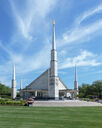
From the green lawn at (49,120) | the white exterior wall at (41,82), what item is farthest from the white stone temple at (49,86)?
the green lawn at (49,120)

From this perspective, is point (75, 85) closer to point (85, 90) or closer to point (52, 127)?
point (85, 90)

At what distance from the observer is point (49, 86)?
40500 mm

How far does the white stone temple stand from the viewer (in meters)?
39.2

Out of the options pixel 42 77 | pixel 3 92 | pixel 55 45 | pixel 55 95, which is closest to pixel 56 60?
pixel 55 45

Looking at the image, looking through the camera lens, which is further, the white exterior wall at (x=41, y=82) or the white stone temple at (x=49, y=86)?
the white exterior wall at (x=41, y=82)

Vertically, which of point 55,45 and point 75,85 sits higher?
point 55,45

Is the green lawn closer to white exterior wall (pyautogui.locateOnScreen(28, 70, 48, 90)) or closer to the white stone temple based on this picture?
the white stone temple

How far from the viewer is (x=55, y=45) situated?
131 ft

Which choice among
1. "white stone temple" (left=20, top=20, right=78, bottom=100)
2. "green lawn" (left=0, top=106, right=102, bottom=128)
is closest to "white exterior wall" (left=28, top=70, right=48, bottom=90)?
"white stone temple" (left=20, top=20, right=78, bottom=100)

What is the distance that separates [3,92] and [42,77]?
24178 millimetres

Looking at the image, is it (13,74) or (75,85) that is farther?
(75,85)

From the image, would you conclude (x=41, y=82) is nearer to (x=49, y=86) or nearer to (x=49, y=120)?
(x=49, y=86)

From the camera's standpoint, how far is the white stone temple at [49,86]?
39.2 meters

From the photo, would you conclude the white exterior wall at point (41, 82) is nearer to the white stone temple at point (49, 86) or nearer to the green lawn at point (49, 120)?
the white stone temple at point (49, 86)
